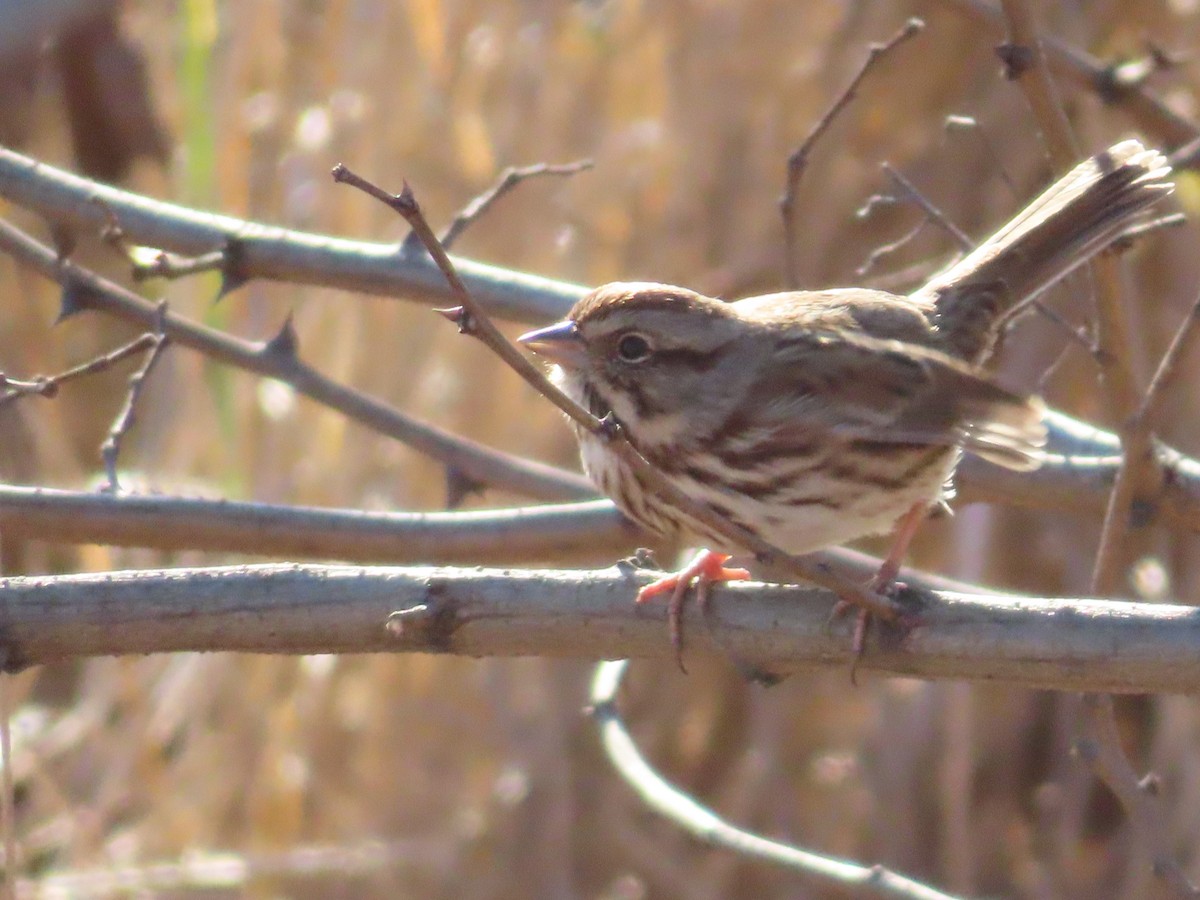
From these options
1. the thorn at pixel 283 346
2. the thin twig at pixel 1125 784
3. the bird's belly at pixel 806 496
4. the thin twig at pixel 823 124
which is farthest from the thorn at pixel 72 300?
the thin twig at pixel 1125 784

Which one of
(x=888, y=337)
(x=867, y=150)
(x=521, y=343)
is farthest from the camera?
(x=867, y=150)

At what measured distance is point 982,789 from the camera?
5.77 m

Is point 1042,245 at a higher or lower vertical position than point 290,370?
higher

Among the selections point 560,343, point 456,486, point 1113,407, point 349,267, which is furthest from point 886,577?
point 349,267

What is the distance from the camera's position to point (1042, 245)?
3484mm

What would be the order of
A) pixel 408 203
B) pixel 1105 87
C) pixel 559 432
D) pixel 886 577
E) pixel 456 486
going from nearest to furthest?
pixel 408 203 < pixel 886 577 < pixel 456 486 < pixel 1105 87 < pixel 559 432

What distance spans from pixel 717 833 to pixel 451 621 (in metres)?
1.04

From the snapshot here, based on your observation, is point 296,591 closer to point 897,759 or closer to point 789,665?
point 789,665

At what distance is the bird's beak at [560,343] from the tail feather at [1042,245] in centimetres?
81

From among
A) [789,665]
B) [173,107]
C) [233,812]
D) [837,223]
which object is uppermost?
[173,107]

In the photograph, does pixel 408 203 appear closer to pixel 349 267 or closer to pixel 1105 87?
pixel 349 267

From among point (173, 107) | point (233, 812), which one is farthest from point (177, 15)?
point (233, 812)

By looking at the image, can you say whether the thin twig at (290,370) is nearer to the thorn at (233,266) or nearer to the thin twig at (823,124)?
the thorn at (233,266)

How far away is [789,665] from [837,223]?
10.8ft
